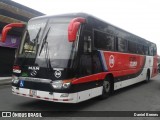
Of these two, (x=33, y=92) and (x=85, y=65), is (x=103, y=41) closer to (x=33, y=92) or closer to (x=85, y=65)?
(x=85, y=65)

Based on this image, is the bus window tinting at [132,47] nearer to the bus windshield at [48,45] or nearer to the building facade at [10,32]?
the bus windshield at [48,45]

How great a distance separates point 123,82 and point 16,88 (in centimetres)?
607

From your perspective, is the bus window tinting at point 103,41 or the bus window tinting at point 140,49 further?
the bus window tinting at point 140,49

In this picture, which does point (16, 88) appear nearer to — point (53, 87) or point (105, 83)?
point (53, 87)

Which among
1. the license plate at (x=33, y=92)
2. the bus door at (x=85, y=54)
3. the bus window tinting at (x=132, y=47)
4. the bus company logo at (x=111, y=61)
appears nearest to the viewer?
the license plate at (x=33, y=92)

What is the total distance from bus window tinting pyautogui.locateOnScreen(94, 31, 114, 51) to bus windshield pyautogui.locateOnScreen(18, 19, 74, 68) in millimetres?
1689

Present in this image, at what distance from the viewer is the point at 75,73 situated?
757 cm

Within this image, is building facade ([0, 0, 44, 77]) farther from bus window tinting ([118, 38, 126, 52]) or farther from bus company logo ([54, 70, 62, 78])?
bus company logo ([54, 70, 62, 78])

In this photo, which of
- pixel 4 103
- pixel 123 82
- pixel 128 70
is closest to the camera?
pixel 4 103

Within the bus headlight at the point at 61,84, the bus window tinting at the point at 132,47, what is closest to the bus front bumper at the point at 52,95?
the bus headlight at the point at 61,84

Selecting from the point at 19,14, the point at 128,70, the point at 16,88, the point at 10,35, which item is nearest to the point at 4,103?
the point at 16,88

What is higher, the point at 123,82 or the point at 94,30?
the point at 94,30

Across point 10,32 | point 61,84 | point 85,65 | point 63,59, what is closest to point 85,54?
point 85,65

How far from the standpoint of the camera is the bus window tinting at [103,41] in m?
9.33
